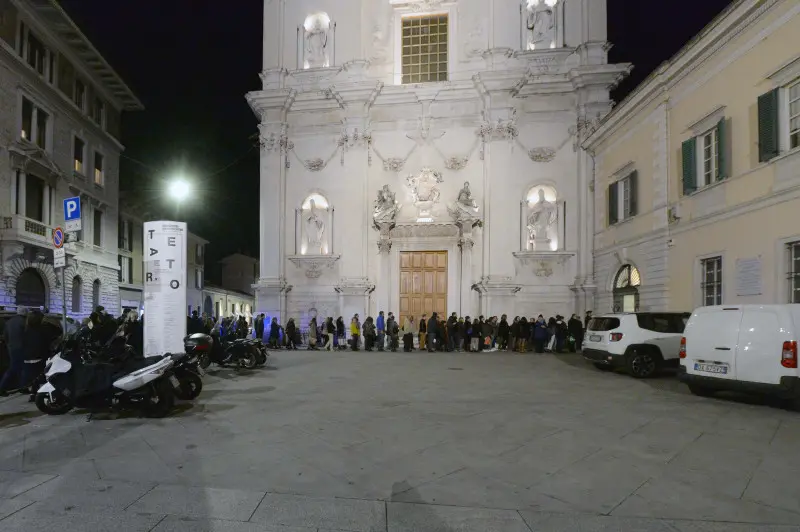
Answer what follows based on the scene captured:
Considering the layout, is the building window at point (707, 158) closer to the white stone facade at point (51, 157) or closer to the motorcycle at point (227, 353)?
the motorcycle at point (227, 353)

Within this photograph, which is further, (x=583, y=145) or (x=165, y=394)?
(x=583, y=145)

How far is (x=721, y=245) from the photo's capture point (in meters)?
12.9

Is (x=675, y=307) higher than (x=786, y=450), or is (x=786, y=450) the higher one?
(x=675, y=307)

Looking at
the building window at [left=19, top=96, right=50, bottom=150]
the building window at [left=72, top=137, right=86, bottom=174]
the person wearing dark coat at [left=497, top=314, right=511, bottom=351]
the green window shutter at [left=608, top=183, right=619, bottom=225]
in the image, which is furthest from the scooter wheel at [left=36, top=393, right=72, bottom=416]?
the building window at [left=72, top=137, right=86, bottom=174]

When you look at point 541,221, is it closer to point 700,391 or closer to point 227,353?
point 700,391

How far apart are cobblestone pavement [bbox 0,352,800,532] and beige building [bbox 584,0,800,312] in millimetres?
5002

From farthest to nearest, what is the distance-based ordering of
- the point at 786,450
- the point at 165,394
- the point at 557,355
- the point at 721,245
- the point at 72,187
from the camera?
1. the point at 72,187
2. the point at 557,355
3. the point at 721,245
4. the point at 165,394
5. the point at 786,450

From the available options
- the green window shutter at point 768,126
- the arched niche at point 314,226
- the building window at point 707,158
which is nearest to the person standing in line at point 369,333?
the arched niche at point 314,226

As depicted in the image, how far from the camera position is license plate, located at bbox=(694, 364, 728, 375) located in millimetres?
8375

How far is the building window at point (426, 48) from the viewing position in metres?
23.4

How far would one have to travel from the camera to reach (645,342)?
1152 centimetres

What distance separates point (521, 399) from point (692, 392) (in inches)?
131

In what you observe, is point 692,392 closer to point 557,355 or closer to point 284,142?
point 557,355

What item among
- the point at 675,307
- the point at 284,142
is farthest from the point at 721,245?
the point at 284,142
